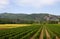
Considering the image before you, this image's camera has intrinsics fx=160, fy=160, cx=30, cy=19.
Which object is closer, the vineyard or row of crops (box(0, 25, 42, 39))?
row of crops (box(0, 25, 42, 39))

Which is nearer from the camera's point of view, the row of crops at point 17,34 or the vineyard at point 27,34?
the row of crops at point 17,34

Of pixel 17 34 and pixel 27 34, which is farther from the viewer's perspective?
pixel 27 34

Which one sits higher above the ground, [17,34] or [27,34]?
[17,34]
